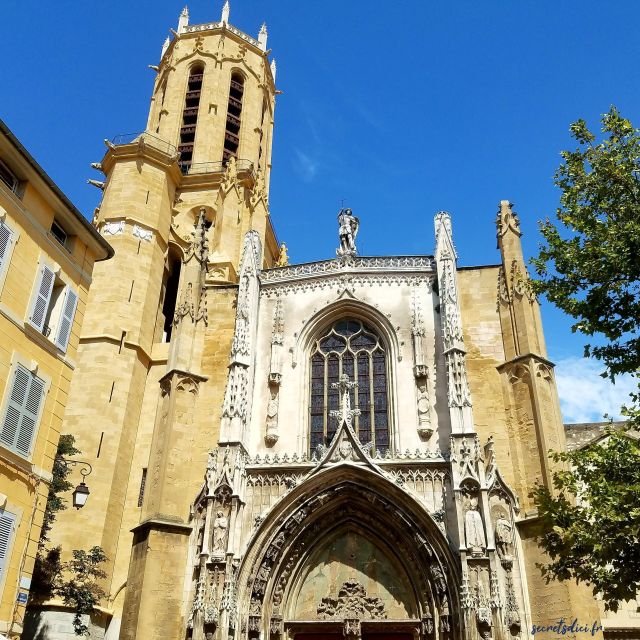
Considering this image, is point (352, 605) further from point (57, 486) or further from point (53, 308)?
point (53, 308)

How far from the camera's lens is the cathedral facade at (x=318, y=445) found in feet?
50.2

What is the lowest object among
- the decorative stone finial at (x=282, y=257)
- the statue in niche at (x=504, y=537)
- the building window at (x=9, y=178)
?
the statue in niche at (x=504, y=537)

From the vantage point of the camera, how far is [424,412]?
57.5ft

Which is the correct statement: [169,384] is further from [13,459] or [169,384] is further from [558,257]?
[558,257]

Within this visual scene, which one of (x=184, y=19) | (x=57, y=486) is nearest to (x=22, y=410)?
(x=57, y=486)

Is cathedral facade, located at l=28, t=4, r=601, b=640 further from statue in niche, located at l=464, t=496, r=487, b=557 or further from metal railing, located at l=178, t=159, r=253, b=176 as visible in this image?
metal railing, located at l=178, t=159, r=253, b=176

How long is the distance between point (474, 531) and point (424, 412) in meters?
3.53

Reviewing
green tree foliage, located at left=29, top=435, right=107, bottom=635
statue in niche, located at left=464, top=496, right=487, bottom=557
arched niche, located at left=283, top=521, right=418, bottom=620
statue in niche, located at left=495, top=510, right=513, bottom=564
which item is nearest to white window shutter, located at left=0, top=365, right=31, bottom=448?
green tree foliage, located at left=29, top=435, right=107, bottom=635

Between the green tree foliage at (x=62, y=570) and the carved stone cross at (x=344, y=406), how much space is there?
6372mm

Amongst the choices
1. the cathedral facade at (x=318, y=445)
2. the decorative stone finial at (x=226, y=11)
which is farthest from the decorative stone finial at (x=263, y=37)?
the cathedral facade at (x=318, y=445)

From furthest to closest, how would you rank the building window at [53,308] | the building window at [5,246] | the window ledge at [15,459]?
the building window at [53,308], the building window at [5,246], the window ledge at [15,459]

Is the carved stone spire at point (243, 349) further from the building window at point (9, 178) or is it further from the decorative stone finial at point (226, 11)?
the decorative stone finial at point (226, 11)

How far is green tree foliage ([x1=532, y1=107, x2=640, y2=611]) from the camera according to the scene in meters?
9.76

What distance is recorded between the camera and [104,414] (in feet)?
62.4
